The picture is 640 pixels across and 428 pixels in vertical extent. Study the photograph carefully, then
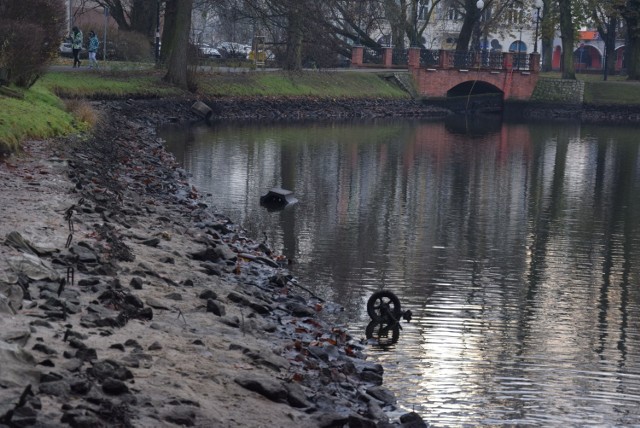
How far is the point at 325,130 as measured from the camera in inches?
1895

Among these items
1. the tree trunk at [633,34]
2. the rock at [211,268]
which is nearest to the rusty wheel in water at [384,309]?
the rock at [211,268]

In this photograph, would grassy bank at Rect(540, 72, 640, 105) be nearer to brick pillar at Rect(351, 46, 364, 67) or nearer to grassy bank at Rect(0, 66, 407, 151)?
grassy bank at Rect(0, 66, 407, 151)

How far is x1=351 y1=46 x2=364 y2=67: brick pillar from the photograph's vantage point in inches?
2697

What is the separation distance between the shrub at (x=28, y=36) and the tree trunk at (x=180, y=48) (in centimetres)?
1397

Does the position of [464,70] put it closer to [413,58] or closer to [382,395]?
[413,58]

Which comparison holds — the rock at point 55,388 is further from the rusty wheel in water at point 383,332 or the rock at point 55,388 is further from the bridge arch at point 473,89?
the bridge arch at point 473,89

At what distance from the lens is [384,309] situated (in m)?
13.7

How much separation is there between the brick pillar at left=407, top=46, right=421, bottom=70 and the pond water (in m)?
26.0

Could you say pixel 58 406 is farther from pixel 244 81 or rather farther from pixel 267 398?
pixel 244 81

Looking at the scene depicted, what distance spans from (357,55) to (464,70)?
6.40m

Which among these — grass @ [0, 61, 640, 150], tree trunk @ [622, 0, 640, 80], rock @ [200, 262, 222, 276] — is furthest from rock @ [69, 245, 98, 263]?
tree trunk @ [622, 0, 640, 80]

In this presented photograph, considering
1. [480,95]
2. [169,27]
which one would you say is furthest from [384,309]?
[480,95]

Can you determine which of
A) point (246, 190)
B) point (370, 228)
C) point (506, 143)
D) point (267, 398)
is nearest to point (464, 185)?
point (246, 190)

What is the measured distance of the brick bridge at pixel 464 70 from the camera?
6800 centimetres
